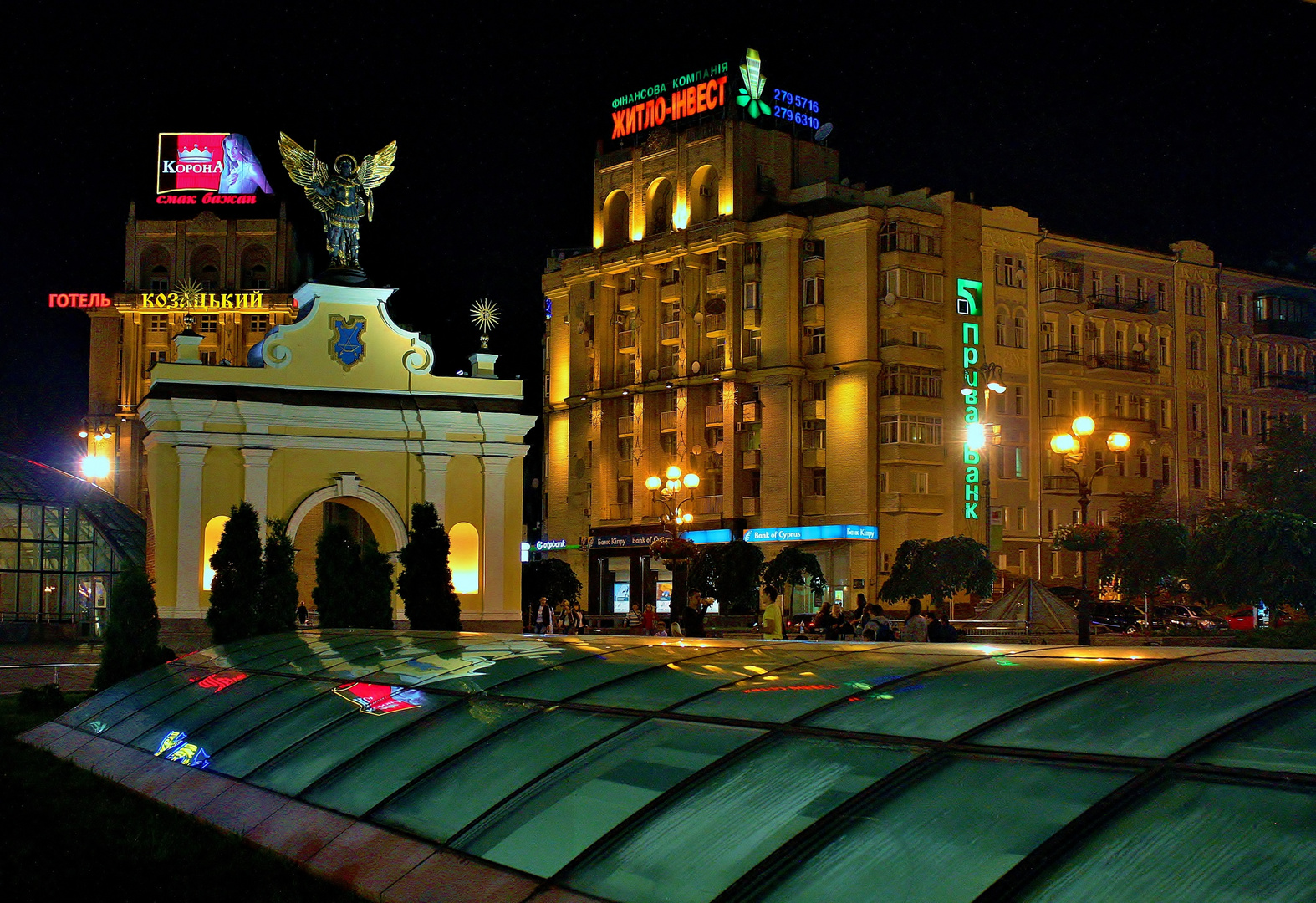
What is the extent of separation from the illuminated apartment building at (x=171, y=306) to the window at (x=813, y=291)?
38.7 meters

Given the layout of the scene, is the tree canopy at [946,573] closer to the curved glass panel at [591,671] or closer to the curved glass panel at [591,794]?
the curved glass panel at [591,671]

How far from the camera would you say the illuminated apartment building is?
8931cm

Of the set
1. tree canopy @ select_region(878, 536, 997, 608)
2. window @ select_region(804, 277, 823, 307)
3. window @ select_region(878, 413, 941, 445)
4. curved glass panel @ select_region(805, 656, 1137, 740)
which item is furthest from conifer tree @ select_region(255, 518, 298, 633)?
window @ select_region(804, 277, 823, 307)

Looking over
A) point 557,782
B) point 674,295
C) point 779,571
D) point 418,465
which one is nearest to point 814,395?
point 674,295

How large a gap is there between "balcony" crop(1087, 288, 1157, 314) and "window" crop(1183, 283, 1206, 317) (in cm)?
238

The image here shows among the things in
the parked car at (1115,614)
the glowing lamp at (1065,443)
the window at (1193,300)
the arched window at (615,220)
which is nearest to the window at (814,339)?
the arched window at (615,220)

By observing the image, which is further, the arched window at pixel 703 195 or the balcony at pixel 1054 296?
the arched window at pixel 703 195

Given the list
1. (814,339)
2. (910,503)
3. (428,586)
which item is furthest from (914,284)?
(428,586)

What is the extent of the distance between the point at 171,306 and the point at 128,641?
7257cm

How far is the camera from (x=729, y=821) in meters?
6.97

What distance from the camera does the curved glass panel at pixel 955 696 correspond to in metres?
7.38

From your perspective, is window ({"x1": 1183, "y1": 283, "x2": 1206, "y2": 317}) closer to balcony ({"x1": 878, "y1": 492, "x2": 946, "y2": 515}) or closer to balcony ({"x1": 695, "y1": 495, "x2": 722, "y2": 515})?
balcony ({"x1": 878, "y1": 492, "x2": 946, "y2": 515})

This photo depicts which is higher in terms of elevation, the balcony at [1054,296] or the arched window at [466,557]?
the balcony at [1054,296]

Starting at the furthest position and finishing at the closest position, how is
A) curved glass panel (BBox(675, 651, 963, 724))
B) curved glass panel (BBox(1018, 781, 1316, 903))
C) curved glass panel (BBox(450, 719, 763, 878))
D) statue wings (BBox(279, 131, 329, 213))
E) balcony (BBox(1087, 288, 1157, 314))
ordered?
balcony (BBox(1087, 288, 1157, 314)), statue wings (BBox(279, 131, 329, 213)), curved glass panel (BBox(675, 651, 963, 724)), curved glass panel (BBox(450, 719, 763, 878)), curved glass panel (BBox(1018, 781, 1316, 903))
